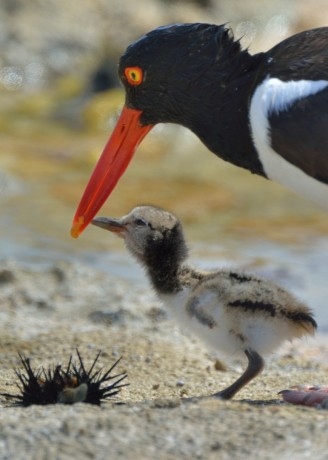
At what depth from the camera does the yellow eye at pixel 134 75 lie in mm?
6242

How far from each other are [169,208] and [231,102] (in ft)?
15.7

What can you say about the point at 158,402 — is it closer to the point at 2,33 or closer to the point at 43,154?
the point at 43,154

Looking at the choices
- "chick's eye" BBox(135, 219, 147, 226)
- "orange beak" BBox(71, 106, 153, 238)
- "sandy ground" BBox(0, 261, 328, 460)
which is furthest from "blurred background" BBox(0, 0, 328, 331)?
"chick's eye" BBox(135, 219, 147, 226)

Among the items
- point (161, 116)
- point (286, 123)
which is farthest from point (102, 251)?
point (286, 123)

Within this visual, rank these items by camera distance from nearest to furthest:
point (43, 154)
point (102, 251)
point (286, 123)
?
1. point (286, 123)
2. point (102, 251)
3. point (43, 154)

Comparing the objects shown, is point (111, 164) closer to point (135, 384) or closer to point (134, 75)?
point (134, 75)

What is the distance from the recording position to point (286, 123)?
539 cm

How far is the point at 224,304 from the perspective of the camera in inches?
214

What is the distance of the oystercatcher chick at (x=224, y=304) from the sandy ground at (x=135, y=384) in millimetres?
301

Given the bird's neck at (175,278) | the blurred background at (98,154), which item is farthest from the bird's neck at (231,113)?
the blurred background at (98,154)

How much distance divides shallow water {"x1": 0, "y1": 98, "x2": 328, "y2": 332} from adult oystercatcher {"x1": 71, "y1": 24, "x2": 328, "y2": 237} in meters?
1.89

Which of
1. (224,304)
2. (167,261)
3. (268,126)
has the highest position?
(268,126)

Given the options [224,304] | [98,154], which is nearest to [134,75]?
[224,304]

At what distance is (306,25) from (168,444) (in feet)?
40.7
